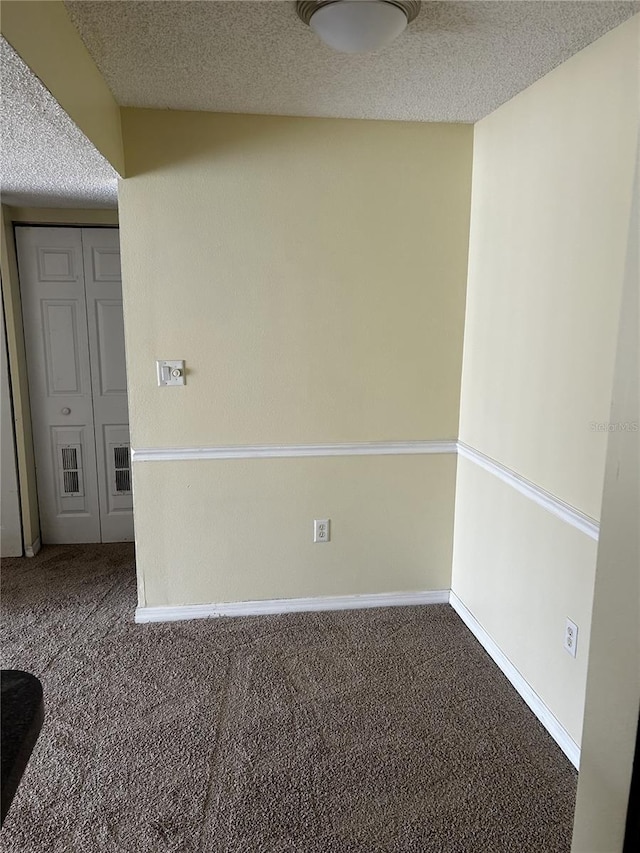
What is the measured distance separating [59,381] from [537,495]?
9.17 feet

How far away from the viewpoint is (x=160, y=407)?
269 cm

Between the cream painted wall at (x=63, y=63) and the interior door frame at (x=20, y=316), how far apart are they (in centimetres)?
122

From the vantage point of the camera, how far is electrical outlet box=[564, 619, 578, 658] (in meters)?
1.93

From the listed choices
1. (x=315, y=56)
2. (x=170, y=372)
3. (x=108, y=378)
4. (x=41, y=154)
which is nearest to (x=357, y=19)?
(x=315, y=56)

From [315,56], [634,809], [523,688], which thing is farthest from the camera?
[523,688]

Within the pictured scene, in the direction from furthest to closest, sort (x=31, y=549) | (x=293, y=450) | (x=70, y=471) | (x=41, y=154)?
(x=70, y=471)
(x=31, y=549)
(x=293, y=450)
(x=41, y=154)

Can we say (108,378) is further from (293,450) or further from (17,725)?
(17,725)

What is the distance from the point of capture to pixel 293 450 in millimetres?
2789

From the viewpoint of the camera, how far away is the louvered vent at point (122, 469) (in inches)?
147

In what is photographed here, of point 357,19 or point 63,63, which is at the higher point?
point 357,19

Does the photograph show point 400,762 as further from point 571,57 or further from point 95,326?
point 95,326

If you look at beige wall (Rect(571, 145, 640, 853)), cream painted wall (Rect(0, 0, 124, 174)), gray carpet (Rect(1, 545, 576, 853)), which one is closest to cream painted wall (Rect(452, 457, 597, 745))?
gray carpet (Rect(1, 545, 576, 853))

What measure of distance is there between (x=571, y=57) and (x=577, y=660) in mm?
1913

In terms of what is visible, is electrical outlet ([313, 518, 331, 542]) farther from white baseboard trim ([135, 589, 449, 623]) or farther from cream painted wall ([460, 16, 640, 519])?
cream painted wall ([460, 16, 640, 519])
